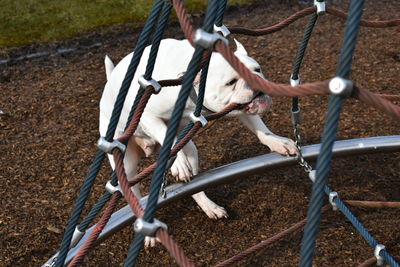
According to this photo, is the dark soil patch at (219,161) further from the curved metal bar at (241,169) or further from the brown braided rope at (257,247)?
the curved metal bar at (241,169)

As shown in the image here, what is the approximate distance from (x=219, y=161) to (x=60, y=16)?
2260 millimetres

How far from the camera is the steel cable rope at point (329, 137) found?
80 centimetres

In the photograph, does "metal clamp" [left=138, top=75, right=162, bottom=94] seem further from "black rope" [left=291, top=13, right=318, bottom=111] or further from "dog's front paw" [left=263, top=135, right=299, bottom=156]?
"dog's front paw" [left=263, top=135, right=299, bottom=156]

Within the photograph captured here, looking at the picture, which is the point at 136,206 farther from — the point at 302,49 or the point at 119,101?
the point at 302,49

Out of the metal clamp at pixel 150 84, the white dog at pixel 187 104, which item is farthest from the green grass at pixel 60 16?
the metal clamp at pixel 150 84

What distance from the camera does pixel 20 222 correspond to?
224cm

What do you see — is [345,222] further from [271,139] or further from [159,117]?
[159,117]

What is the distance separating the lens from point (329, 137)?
0.81 m

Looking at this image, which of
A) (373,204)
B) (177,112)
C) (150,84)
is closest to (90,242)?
(150,84)

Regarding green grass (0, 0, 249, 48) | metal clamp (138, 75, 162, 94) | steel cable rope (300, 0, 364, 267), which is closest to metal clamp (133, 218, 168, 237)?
steel cable rope (300, 0, 364, 267)

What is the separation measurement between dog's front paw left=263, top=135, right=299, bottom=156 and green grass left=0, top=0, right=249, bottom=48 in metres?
2.45

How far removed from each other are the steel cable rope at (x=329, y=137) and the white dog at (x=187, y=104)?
891 millimetres

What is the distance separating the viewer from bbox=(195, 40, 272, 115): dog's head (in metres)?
1.76

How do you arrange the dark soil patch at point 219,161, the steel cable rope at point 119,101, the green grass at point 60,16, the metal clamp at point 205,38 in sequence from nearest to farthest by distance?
the metal clamp at point 205,38, the steel cable rope at point 119,101, the dark soil patch at point 219,161, the green grass at point 60,16
